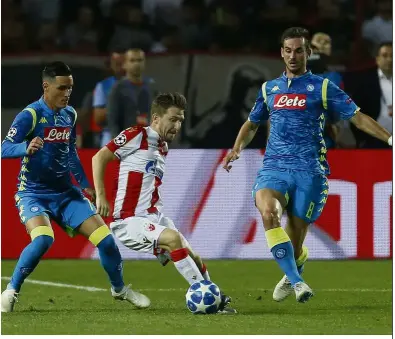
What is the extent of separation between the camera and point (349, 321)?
23.9 ft

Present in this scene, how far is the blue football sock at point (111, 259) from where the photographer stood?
26.2ft

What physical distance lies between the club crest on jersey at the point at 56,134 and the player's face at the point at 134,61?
3421 millimetres

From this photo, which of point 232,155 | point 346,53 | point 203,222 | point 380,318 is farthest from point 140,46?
point 380,318

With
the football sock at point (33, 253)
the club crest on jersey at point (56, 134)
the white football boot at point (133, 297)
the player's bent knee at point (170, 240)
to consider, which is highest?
the club crest on jersey at point (56, 134)

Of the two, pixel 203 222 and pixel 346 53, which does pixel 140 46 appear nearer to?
pixel 346 53

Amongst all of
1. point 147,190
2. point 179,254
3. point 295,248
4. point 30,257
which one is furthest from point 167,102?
point 295,248

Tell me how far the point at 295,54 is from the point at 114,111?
3.92 meters

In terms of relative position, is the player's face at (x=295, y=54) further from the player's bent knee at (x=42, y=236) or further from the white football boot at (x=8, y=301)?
the white football boot at (x=8, y=301)

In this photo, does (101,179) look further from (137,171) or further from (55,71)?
(55,71)

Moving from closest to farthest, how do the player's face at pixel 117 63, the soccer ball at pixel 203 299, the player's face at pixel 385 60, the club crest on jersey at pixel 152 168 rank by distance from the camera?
the soccer ball at pixel 203 299
the club crest on jersey at pixel 152 168
the player's face at pixel 385 60
the player's face at pixel 117 63

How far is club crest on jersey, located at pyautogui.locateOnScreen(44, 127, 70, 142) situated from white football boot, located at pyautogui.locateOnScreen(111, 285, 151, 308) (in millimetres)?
1131

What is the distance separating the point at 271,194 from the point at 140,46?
635 centimetres

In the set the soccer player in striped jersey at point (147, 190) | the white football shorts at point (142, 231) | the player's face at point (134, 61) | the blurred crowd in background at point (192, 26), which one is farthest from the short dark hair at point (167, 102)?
the blurred crowd in background at point (192, 26)

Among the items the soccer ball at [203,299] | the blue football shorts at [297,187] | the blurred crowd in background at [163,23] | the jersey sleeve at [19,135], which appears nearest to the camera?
the soccer ball at [203,299]
